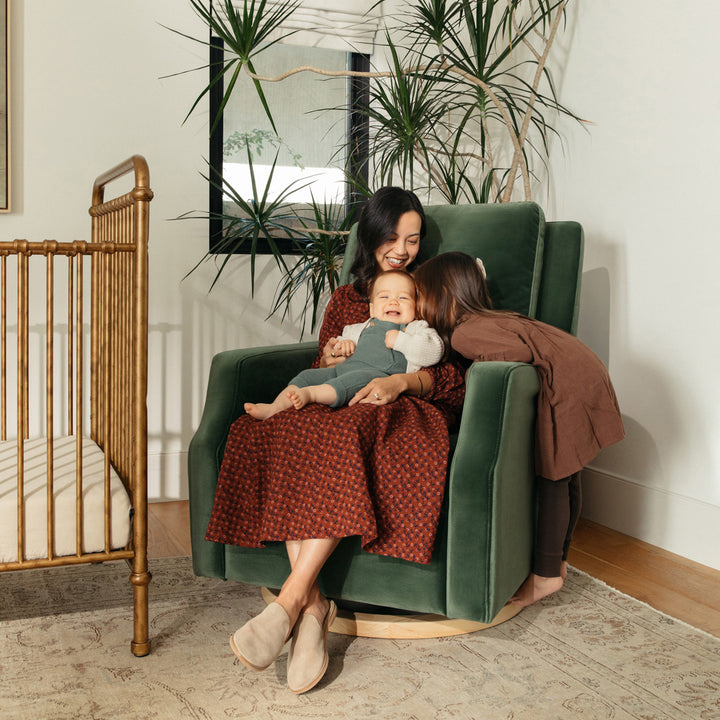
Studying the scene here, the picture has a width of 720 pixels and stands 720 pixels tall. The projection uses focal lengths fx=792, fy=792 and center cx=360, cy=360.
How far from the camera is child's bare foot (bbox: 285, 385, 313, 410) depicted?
5.85 feet

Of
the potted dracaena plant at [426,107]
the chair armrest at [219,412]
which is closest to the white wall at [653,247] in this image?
the potted dracaena plant at [426,107]

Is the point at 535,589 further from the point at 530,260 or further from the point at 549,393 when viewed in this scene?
the point at 530,260

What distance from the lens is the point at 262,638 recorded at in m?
1.54

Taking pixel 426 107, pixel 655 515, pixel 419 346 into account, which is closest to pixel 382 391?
pixel 419 346

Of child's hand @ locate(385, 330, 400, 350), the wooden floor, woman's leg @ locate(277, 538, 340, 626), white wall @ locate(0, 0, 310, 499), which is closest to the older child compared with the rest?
child's hand @ locate(385, 330, 400, 350)

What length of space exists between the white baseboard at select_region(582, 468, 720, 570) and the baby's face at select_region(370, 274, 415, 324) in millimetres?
1088

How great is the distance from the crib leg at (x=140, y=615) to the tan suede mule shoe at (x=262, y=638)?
264mm

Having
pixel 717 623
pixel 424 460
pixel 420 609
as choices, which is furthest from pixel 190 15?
pixel 717 623

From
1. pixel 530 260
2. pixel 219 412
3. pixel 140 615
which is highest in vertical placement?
pixel 530 260

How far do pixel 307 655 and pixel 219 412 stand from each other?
60cm

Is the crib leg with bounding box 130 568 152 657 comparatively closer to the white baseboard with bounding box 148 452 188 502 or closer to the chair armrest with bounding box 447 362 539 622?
the chair armrest with bounding box 447 362 539 622

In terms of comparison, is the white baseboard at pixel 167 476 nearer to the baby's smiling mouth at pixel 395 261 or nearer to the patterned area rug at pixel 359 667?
the patterned area rug at pixel 359 667

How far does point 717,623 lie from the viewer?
6.37 ft

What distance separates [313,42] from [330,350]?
1.73 m
